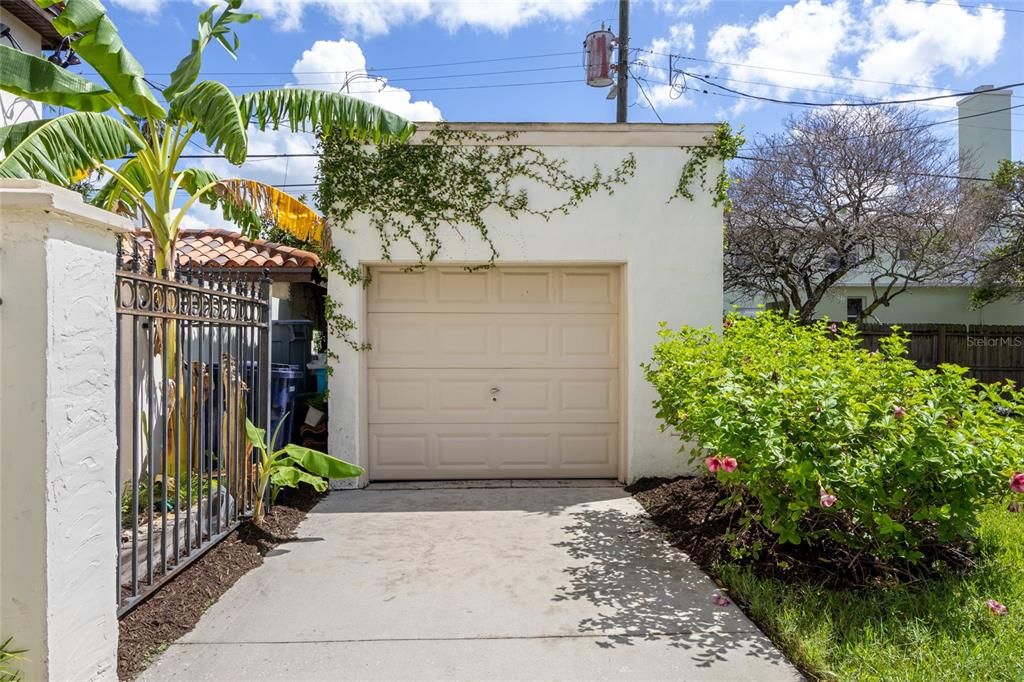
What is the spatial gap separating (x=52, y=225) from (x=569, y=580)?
12.1 feet

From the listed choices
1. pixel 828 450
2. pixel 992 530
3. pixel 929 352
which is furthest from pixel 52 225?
pixel 929 352

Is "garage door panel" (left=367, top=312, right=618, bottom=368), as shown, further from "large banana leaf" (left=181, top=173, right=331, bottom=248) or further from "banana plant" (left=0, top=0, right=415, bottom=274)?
"banana plant" (left=0, top=0, right=415, bottom=274)

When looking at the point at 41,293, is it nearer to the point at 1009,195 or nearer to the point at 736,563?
the point at 736,563

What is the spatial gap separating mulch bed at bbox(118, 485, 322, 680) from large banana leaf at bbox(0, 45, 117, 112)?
3429 millimetres

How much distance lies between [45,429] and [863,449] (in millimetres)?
4299

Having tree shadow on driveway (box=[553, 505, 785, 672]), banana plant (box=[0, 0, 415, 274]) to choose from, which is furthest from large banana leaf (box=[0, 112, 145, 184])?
tree shadow on driveway (box=[553, 505, 785, 672])

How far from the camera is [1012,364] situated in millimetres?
13461

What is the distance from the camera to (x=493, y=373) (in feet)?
25.1

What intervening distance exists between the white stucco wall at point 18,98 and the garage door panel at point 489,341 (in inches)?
196

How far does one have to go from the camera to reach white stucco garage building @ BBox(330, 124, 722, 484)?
7.35m

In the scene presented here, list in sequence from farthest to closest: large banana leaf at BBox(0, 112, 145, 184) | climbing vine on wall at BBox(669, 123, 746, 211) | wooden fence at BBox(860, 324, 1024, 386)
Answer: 1. wooden fence at BBox(860, 324, 1024, 386)
2. climbing vine on wall at BBox(669, 123, 746, 211)
3. large banana leaf at BBox(0, 112, 145, 184)

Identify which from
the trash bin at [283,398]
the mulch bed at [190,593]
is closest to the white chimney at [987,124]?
the trash bin at [283,398]

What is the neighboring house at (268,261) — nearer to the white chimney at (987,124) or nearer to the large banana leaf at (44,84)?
the large banana leaf at (44,84)

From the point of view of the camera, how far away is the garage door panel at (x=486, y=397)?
7.61 meters
